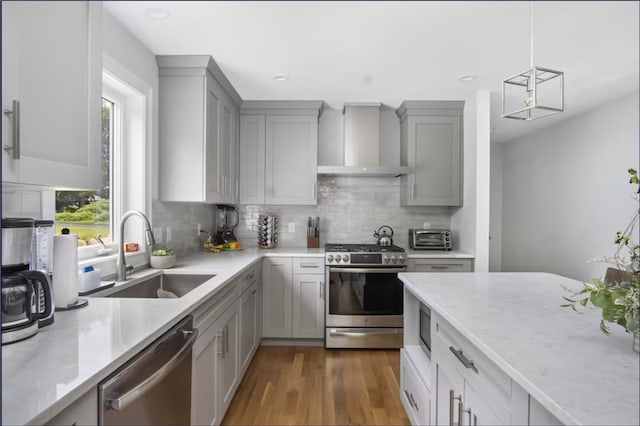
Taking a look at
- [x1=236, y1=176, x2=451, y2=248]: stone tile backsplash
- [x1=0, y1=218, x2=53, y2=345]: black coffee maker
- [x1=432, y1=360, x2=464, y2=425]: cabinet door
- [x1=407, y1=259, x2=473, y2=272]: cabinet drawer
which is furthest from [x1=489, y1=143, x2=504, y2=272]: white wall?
[x1=0, y1=218, x2=53, y2=345]: black coffee maker

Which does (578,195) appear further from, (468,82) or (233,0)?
(233,0)

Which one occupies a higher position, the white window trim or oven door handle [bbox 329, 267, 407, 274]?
the white window trim

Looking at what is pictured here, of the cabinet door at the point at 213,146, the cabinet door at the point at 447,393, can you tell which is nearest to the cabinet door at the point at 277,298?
the cabinet door at the point at 213,146

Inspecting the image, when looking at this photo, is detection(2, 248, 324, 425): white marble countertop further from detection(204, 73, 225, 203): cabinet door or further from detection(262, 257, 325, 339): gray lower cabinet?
detection(262, 257, 325, 339): gray lower cabinet

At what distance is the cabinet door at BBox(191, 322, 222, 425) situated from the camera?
1601mm

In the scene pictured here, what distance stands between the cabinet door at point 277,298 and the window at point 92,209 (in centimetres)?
140

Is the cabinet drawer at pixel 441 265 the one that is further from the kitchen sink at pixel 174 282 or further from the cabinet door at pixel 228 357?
the kitchen sink at pixel 174 282

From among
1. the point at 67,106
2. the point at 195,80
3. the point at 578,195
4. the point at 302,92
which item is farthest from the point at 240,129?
the point at 578,195

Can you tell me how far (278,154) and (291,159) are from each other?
0.14 m

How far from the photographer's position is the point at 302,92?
330cm

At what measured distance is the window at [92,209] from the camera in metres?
1.82

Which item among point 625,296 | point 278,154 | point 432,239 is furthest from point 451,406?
point 278,154

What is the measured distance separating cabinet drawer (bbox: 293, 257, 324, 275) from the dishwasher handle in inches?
71.6

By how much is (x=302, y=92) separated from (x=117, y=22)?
1.60m
